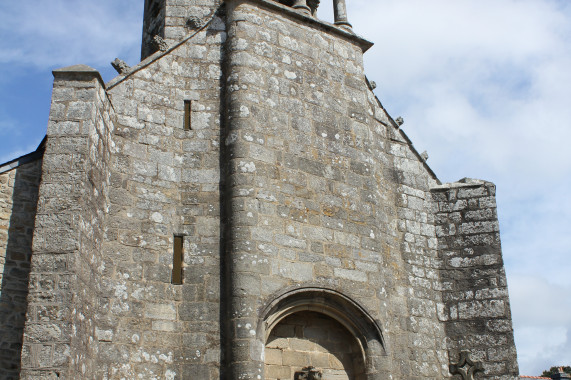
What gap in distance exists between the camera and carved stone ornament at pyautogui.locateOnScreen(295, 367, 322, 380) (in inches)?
305

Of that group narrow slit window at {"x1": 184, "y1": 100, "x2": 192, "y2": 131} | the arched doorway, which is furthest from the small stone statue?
the arched doorway

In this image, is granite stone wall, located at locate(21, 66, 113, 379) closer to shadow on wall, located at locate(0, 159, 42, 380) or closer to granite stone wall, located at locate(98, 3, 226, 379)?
granite stone wall, located at locate(98, 3, 226, 379)

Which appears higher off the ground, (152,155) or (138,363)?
(152,155)

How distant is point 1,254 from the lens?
24.3 ft

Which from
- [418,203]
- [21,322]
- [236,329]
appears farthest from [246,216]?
[418,203]

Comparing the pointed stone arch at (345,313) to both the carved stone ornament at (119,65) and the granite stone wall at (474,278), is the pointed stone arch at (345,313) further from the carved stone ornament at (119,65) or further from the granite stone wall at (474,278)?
the carved stone ornament at (119,65)

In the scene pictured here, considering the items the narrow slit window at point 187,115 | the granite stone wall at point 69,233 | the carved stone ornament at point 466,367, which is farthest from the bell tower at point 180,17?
the carved stone ornament at point 466,367

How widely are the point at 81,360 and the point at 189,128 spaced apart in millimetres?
3344

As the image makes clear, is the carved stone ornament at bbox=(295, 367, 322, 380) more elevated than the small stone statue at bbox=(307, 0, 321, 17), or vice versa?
the small stone statue at bbox=(307, 0, 321, 17)

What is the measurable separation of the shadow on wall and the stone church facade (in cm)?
2

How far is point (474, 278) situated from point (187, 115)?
4.81m

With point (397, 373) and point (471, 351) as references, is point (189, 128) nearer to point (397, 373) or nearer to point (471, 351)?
point (397, 373)

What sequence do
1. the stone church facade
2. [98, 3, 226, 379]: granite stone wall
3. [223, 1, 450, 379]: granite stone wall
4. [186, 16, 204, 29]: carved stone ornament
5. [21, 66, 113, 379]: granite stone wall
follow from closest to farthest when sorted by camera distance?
1. [21, 66, 113, 379]: granite stone wall
2. the stone church facade
3. [98, 3, 226, 379]: granite stone wall
4. [223, 1, 450, 379]: granite stone wall
5. [186, 16, 204, 29]: carved stone ornament

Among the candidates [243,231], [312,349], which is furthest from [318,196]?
[312,349]
